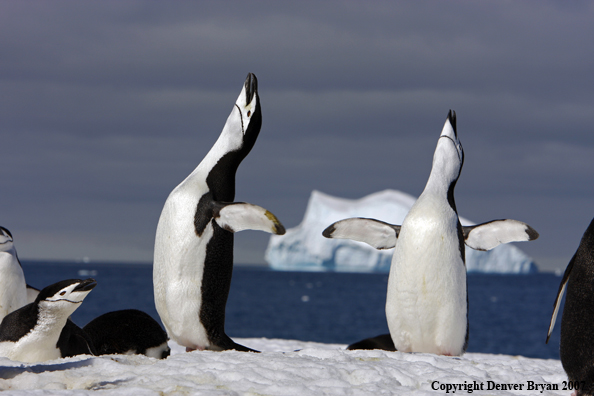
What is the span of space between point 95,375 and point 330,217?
54154mm

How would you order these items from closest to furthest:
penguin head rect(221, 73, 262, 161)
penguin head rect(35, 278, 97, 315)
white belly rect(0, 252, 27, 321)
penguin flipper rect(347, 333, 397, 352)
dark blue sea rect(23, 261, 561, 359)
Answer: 1. penguin head rect(35, 278, 97, 315)
2. penguin head rect(221, 73, 262, 161)
3. white belly rect(0, 252, 27, 321)
4. penguin flipper rect(347, 333, 397, 352)
5. dark blue sea rect(23, 261, 561, 359)

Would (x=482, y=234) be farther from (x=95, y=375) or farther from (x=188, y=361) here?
(x=95, y=375)

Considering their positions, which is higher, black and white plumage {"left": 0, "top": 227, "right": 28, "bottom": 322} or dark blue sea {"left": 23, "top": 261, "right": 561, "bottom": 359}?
black and white plumage {"left": 0, "top": 227, "right": 28, "bottom": 322}

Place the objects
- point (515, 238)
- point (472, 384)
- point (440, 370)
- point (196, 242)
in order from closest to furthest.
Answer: point (472, 384) → point (440, 370) → point (196, 242) → point (515, 238)

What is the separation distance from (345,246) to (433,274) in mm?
59448

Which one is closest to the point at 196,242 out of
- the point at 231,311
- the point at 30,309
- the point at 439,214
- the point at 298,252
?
the point at 30,309

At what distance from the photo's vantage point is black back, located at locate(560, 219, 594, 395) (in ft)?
12.6

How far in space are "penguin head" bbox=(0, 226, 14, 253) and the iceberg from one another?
47619 mm

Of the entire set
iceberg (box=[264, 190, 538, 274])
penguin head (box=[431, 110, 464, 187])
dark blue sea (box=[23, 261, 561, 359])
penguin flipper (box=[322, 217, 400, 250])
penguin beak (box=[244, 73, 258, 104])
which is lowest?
dark blue sea (box=[23, 261, 561, 359])

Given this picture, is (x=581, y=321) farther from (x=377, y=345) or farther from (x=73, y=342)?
(x=73, y=342)

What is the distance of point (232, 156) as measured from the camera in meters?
5.70

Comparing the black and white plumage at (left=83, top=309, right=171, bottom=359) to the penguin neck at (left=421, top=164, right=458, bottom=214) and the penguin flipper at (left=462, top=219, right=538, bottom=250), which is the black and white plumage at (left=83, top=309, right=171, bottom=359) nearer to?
the penguin neck at (left=421, top=164, right=458, bottom=214)
